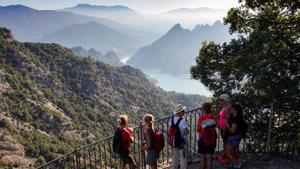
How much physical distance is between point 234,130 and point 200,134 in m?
0.75

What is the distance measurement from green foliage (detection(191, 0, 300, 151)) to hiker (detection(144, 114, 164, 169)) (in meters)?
2.68

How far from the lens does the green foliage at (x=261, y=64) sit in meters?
8.29

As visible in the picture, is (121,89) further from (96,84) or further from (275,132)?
(275,132)

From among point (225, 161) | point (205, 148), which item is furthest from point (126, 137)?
point (225, 161)

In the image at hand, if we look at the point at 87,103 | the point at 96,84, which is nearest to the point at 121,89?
the point at 96,84

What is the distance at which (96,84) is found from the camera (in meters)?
123

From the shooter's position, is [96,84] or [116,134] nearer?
[116,134]

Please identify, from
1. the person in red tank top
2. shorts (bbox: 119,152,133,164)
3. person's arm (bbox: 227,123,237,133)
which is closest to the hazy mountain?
shorts (bbox: 119,152,133,164)

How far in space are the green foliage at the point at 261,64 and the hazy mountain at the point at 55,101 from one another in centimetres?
6254

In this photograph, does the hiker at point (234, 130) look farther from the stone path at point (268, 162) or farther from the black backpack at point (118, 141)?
the black backpack at point (118, 141)

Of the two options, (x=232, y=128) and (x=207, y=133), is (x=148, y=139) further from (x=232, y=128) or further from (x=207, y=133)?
(x=232, y=128)

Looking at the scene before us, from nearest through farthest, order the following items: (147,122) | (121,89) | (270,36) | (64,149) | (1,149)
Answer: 1. (147,122)
2. (270,36)
3. (1,149)
4. (64,149)
5. (121,89)

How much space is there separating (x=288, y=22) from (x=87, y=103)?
100 meters

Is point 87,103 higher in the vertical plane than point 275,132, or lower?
higher
